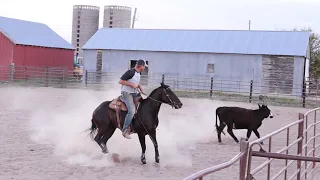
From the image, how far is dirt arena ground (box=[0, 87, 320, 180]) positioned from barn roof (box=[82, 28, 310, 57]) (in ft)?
45.9

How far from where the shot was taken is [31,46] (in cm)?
3344

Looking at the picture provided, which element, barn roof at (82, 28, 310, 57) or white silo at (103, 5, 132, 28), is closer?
barn roof at (82, 28, 310, 57)

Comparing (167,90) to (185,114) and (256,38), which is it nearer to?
(185,114)

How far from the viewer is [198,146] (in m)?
10.8

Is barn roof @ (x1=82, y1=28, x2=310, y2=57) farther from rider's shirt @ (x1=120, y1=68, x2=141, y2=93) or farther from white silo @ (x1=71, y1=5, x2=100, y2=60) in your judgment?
rider's shirt @ (x1=120, y1=68, x2=141, y2=93)

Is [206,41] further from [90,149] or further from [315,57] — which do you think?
[90,149]

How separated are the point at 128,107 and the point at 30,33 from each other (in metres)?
28.7

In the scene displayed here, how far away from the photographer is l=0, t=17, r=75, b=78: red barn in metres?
31.6

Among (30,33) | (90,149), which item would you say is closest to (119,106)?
(90,149)

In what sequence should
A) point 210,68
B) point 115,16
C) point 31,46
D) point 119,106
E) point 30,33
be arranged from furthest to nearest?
point 115,16, point 30,33, point 31,46, point 210,68, point 119,106

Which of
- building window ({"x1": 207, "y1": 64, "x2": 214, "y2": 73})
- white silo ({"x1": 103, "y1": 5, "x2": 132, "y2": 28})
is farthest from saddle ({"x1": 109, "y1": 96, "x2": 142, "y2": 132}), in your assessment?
white silo ({"x1": 103, "y1": 5, "x2": 132, "y2": 28})

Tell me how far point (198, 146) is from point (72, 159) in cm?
324

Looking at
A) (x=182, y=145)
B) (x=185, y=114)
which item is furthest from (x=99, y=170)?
(x=185, y=114)

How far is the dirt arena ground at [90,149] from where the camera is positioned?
7676 millimetres
